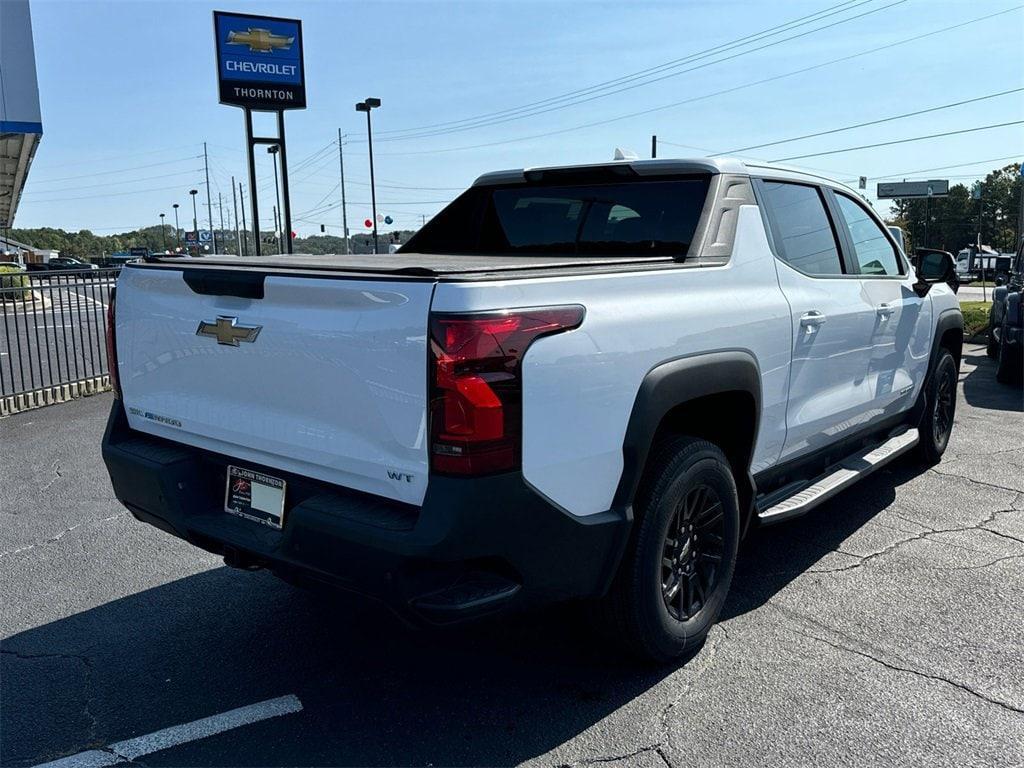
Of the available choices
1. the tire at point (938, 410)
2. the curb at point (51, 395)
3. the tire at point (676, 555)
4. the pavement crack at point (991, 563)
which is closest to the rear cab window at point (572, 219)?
the tire at point (676, 555)

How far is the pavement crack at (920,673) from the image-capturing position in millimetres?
3006

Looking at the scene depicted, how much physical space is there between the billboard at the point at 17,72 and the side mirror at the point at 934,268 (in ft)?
60.3

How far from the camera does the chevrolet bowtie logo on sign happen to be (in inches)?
556

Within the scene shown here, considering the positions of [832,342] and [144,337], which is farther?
[832,342]

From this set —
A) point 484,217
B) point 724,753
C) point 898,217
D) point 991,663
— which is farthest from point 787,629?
point 898,217

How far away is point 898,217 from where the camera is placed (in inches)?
3140

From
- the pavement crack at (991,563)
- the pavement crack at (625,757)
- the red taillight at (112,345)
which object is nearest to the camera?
the pavement crack at (625,757)

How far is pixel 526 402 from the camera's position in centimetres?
249

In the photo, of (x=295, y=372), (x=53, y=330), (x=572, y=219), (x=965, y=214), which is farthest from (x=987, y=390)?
(x=965, y=214)

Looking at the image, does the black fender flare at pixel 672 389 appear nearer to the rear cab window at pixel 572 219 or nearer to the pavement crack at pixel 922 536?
the rear cab window at pixel 572 219

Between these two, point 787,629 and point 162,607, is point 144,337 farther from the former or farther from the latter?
point 787,629

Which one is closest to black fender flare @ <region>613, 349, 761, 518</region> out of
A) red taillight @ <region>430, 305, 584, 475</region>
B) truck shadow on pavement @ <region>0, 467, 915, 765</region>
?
red taillight @ <region>430, 305, 584, 475</region>

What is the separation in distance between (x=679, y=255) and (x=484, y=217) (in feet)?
4.76

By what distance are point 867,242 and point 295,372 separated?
3633 mm
